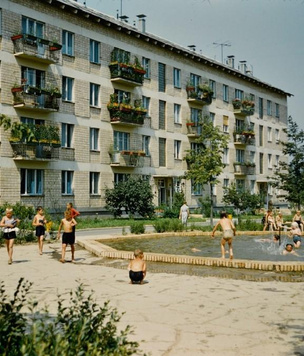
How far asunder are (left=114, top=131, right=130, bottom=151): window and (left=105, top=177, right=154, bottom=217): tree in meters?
3.27

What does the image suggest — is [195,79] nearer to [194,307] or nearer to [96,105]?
[96,105]

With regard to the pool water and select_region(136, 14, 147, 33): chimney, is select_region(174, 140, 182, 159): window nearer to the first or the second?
select_region(136, 14, 147, 33): chimney

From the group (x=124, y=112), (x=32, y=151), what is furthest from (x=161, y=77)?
(x=32, y=151)

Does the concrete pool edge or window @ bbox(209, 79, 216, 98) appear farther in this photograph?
window @ bbox(209, 79, 216, 98)

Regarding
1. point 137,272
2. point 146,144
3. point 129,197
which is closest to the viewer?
point 137,272

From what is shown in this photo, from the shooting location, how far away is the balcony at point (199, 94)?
1800 inches

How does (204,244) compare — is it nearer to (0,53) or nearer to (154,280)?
(154,280)

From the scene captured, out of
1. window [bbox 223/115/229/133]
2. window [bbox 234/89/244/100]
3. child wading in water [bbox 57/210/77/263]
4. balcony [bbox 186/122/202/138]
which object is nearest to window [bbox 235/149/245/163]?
window [bbox 223/115/229/133]

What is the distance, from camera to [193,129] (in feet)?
151

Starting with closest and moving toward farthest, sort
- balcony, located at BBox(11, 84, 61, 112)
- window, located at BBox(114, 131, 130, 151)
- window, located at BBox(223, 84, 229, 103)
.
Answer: balcony, located at BBox(11, 84, 61, 112)
window, located at BBox(114, 131, 130, 151)
window, located at BBox(223, 84, 229, 103)

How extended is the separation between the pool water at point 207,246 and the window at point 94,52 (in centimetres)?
1856

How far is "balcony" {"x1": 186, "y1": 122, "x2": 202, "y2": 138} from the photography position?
45.5m

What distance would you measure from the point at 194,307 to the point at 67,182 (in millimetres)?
26325

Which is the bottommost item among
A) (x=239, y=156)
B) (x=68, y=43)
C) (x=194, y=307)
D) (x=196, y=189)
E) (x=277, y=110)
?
(x=194, y=307)
